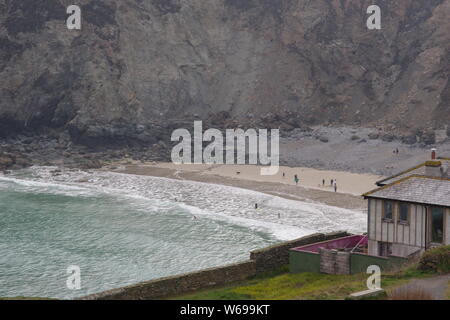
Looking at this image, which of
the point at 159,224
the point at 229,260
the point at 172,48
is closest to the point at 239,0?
the point at 172,48

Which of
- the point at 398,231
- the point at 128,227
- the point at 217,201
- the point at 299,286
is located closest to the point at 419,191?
the point at 398,231

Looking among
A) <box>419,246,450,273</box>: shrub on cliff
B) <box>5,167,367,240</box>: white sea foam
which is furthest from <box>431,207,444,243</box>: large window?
<box>5,167,367,240</box>: white sea foam

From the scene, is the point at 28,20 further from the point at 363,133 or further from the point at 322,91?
the point at 363,133

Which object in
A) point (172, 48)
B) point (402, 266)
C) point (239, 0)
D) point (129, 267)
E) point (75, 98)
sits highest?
point (239, 0)

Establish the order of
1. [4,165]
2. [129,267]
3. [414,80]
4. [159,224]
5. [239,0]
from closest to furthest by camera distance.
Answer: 1. [129,267]
2. [159,224]
3. [4,165]
4. [414,80]
5. [239,0]

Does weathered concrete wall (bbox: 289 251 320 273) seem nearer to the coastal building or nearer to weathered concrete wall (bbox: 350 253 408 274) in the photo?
weathered concrete wall (bbox: 350 253 408 274)
